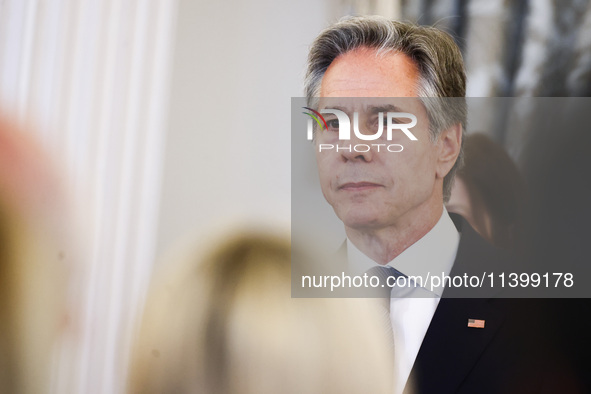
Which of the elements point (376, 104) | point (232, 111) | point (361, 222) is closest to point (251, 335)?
point (361, 222)

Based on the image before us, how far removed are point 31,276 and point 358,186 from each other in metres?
A: 1.09

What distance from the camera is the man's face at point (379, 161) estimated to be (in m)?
1.81

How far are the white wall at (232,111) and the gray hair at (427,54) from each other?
0.09 m

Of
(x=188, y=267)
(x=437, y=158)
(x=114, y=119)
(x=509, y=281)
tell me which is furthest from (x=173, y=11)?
(x=509, y=281)

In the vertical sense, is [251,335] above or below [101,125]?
below

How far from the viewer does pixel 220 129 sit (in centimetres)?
190

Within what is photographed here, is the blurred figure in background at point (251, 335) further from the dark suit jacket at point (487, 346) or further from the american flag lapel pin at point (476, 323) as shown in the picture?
the american flag lapel pin at point (476, 323)

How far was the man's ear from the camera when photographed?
1.81 m

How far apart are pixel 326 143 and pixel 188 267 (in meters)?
0.59

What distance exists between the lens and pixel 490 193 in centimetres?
182

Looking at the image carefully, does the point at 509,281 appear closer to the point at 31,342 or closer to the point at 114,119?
the point at 114,119

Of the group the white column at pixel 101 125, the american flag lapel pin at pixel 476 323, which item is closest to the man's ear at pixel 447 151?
→ the american flag lapel pin at pixel 476 323

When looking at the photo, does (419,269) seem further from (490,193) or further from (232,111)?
(232,111)

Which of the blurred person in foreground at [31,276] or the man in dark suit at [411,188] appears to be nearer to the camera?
the man in dark suit at [411,188]
